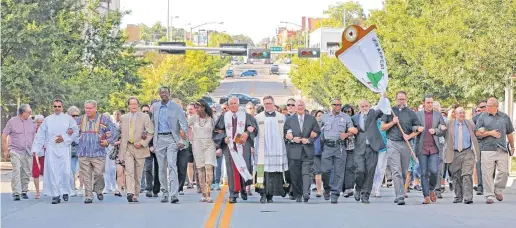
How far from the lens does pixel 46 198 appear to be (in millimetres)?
19906

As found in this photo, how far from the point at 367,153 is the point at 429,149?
110 cm

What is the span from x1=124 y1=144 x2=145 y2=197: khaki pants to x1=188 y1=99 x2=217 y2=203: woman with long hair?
1.00 meters

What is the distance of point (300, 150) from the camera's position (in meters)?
19.2

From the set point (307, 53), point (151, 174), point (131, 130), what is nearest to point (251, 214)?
point (131, 130)

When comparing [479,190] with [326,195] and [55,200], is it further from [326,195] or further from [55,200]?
[55,200]

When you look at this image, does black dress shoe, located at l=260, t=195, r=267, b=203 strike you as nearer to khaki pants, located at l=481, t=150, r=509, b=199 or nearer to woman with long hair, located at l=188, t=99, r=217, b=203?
woman with long hair, located at l=188, t=99, r=217, b=203

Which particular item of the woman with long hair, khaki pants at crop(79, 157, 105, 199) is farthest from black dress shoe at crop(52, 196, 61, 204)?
the woman with long hair

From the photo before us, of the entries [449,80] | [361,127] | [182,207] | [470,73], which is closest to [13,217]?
[182,207]

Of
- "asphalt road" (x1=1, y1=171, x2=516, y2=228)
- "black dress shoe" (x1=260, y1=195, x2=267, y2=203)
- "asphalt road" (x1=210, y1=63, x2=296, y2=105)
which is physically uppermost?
"asphalt road" (x1=1, y1=171, x2=516, y2=228)

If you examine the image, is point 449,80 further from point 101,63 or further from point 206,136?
point 206,136

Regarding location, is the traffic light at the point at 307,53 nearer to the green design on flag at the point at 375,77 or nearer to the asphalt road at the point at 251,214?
the green design on flag at the point at 375,77

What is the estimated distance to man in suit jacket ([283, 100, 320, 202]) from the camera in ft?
62.8

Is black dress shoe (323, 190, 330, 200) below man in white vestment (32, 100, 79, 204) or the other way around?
below

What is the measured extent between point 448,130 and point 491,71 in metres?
14.5
